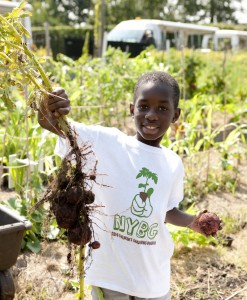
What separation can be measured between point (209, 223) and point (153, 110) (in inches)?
16.3

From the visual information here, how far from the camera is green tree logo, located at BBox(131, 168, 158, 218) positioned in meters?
1.64

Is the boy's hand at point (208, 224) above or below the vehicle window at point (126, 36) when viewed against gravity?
below

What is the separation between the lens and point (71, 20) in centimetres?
4484

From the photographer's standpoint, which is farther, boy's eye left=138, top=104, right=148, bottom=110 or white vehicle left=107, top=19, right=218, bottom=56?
white vehicle left=107, top=19, right=218, bottom=56

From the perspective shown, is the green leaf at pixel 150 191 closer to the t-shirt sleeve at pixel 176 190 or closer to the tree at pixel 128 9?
the t-shirt sleeve at pixel 176 190

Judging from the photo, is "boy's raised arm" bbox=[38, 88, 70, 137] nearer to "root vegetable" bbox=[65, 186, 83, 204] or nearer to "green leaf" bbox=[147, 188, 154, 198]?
"root vegetable" bbox=[65, 186, 83, 204]

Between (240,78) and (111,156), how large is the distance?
8.76m

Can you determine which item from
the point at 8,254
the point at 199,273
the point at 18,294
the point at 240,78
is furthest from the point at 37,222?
the point at 240,78

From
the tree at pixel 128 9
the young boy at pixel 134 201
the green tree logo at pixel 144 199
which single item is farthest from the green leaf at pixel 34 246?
the tree at pixel 128 9

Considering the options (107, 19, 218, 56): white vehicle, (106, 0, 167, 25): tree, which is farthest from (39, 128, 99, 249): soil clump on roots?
(106, 0, 167, 25): tree

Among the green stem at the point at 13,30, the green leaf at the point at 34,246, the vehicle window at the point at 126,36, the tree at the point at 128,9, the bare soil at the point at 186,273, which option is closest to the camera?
the green stem at the point at 13,30

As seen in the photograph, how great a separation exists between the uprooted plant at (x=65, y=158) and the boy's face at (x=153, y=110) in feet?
0.93

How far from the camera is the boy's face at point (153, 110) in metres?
1.65

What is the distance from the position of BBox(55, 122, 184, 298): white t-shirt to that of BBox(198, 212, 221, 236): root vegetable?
0.45 feet
